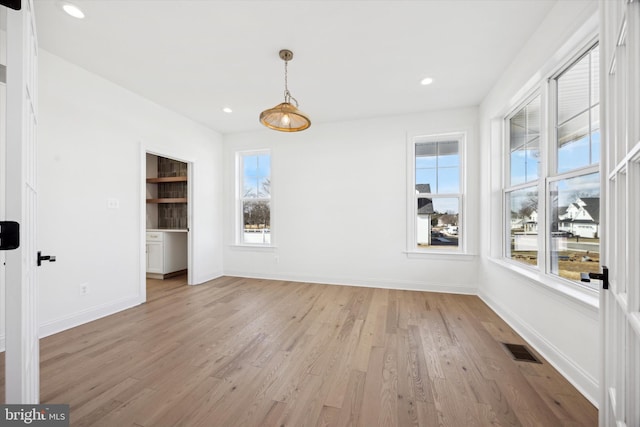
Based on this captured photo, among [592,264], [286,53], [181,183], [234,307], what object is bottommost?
[234,307]

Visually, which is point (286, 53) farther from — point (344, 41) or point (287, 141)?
point (287, 141)

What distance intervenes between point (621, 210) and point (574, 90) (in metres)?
1.75

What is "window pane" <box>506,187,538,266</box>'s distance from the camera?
252 centimetres

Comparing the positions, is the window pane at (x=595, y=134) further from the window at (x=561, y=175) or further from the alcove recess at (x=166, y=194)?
the alcove recess at (x=166, y=194)

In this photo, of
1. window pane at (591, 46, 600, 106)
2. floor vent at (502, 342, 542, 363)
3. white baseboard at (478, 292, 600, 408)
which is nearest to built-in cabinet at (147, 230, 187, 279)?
floor vent at (502, 342, 542, 363)

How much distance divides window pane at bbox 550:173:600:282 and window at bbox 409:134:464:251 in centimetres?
168

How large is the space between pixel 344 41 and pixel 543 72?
5.71 ft

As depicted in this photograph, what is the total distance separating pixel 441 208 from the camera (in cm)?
394

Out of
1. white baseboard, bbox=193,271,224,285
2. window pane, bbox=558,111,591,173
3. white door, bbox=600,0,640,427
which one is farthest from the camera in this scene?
white baseboard, bbox=193,271,224,285

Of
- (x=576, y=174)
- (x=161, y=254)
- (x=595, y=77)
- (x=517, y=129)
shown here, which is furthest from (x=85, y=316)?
(x=517, y=129)

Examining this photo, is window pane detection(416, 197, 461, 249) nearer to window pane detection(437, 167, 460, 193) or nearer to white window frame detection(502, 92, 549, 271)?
window pane detection(437, 167, 460, 193)

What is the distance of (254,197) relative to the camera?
4.86 meters

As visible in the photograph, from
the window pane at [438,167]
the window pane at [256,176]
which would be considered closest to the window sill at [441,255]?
the window pane at [438,167]

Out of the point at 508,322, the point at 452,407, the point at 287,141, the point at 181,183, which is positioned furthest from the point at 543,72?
the point at 181,183
